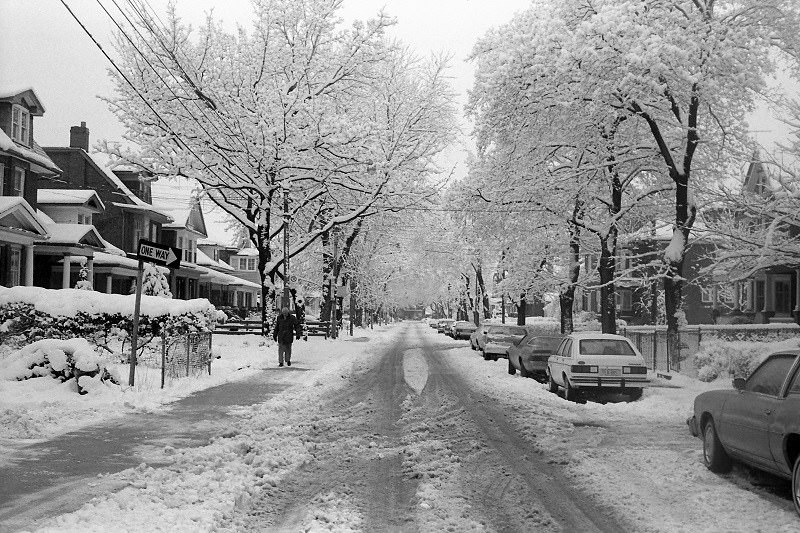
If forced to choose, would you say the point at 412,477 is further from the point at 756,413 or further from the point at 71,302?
the point at 71,302

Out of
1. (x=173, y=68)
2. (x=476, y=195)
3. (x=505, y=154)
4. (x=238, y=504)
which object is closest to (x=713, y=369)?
(x=505, y=154)

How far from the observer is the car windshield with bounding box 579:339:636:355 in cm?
1725

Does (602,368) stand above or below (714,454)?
above

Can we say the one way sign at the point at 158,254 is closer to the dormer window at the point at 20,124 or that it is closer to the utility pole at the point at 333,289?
the dormer window at the point at 20,124

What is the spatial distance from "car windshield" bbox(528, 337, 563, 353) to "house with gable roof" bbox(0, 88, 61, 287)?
18.9m

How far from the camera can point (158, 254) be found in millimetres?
15086

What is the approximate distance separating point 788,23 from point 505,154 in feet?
31.9

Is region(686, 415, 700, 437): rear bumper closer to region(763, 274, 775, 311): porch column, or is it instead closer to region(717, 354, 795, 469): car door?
region(717, 354, 795, 469): car door

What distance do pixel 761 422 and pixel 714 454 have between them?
132 cm

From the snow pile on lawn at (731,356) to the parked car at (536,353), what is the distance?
3908mm

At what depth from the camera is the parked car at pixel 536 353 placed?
22312 mm

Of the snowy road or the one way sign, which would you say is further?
the one way sign

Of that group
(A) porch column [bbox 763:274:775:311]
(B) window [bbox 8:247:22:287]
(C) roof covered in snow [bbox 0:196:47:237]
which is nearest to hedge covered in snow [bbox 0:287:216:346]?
(C) roof covered in snow [bbox 0:196:47:237]

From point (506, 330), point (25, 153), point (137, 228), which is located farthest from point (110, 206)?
A: point (506, 330)
